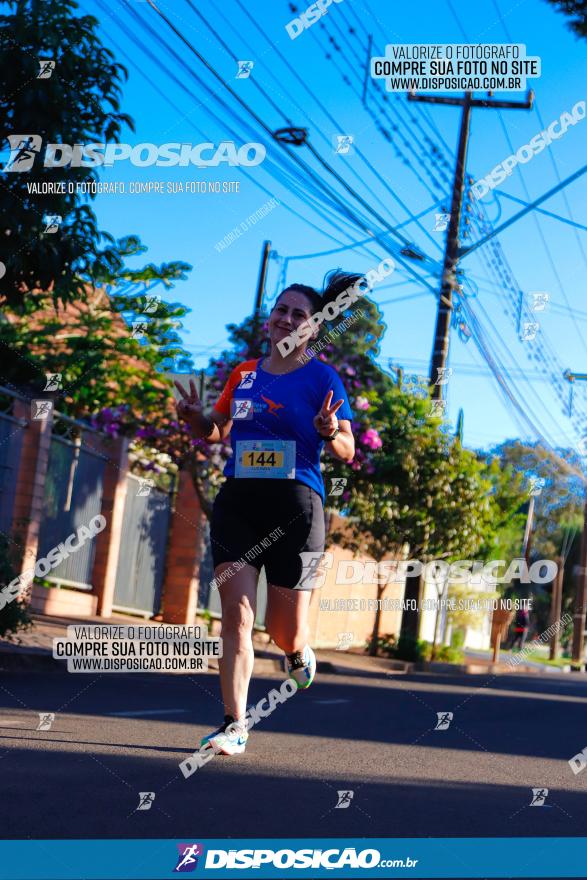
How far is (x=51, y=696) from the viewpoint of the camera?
28.8 ft

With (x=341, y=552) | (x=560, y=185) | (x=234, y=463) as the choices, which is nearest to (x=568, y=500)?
(x=341, y=552)

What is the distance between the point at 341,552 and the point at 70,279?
16914mm

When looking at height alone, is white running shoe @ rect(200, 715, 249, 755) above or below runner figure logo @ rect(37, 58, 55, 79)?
below

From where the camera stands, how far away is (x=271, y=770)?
5.72 metres

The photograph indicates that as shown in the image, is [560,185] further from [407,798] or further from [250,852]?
[250,852]

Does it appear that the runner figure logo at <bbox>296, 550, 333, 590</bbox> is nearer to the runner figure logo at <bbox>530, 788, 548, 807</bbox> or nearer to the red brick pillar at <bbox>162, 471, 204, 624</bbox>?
the runner figure logo at <bbox>530, 788, 548, 807</bbox>

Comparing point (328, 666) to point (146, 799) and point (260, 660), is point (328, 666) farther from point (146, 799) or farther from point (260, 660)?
point (146, 799)

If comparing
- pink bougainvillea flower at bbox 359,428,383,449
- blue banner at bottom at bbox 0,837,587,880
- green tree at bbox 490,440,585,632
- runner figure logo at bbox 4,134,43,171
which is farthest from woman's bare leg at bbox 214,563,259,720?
green tree at bbox 490,440,585,632

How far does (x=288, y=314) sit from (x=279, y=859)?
8.66 ft

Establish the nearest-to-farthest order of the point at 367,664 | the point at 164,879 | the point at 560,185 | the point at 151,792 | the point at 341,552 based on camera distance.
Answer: the point at 164,879 → the point at 151,792 → the point at 560,185 → the point at 367,664 → the point at 341,552

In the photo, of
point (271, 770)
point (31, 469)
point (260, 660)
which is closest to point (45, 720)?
point (271, 770)

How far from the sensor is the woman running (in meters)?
5.49

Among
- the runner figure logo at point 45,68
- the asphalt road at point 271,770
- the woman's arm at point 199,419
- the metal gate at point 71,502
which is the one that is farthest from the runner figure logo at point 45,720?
the metal gate at point 71,502

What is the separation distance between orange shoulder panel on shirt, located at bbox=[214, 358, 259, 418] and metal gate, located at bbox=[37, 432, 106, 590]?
9.98 m
